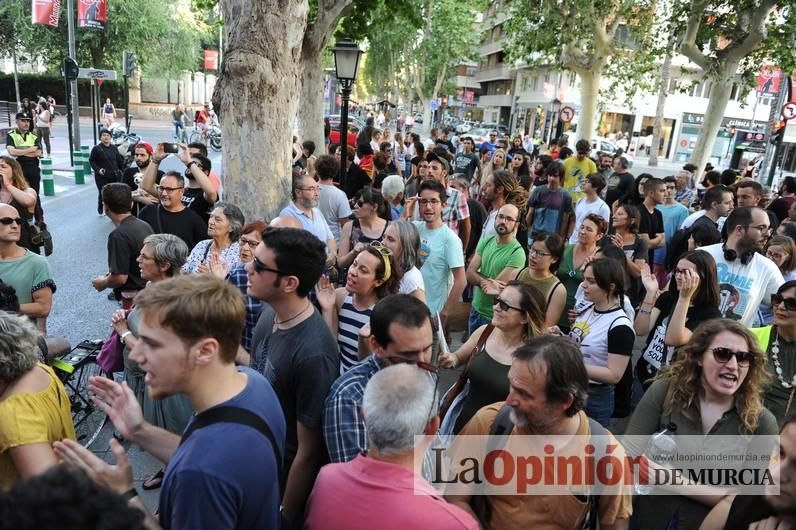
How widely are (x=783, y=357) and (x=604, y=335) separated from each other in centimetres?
100

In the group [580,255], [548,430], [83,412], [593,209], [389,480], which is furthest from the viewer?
Answer: [593,209]

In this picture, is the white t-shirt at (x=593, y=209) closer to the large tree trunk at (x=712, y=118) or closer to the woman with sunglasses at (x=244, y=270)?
the woman with sunglasses at (x=244, y=270)

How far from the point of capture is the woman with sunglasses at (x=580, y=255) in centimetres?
508

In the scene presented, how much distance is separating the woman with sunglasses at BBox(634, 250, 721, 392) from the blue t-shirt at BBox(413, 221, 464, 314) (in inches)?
64.0

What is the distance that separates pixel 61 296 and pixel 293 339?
593cm

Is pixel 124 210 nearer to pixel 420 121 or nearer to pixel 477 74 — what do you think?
pixel 420 121

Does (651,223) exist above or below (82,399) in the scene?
above

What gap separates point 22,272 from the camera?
3986 mm

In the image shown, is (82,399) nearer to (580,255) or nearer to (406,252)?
(406,252)

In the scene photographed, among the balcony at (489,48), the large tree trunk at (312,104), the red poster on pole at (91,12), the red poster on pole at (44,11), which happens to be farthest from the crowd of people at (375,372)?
the balcony at (489,48)

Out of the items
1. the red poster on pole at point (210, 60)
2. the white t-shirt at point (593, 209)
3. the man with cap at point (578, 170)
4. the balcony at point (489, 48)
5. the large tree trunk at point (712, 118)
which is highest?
the balcony at point (489, 48)

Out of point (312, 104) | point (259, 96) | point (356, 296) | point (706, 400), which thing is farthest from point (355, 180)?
point (706, 400)

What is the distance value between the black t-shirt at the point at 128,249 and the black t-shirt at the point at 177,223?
647 mm

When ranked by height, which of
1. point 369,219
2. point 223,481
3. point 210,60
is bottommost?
point 223,481
